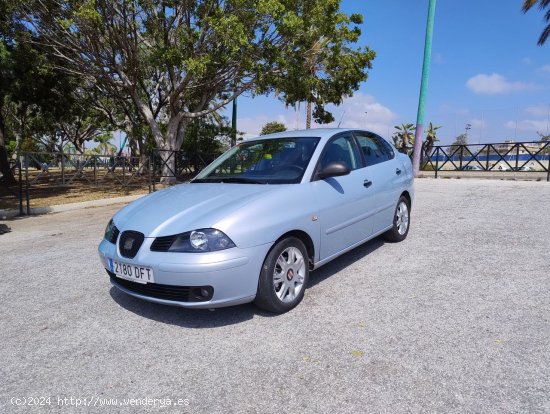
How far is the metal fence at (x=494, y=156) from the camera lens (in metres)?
15.5

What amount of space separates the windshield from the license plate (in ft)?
4.27

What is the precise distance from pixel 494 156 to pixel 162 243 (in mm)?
17027

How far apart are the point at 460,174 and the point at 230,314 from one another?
15810 mm

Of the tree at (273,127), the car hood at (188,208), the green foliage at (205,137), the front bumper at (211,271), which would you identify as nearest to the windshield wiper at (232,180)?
the car hood at (188,208)

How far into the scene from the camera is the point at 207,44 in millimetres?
13203

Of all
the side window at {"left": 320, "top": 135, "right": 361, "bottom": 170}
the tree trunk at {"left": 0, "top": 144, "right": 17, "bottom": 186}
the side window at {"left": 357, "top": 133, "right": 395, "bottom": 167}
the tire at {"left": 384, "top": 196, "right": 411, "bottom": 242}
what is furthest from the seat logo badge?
the tree trunk at {"left": 0, "top": 144, "right": 17, "bottom": 186}

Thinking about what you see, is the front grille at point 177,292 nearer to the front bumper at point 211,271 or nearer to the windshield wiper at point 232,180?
the front bumper at point 211,271

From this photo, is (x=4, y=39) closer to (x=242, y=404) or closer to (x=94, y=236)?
(x=94, y=236)

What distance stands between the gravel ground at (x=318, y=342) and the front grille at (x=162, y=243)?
65 cm

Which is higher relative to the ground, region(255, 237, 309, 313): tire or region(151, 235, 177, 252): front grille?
region(151, 235, 177, 252): front grille

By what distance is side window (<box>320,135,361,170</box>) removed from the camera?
13.0 feet

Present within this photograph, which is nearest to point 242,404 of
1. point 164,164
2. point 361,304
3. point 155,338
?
point 155,338

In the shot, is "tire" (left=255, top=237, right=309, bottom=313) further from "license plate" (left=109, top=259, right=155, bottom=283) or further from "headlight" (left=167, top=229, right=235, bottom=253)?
"license plate" (left=109, top=259, right=155, bottom=283)

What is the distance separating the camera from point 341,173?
11.9 ft
